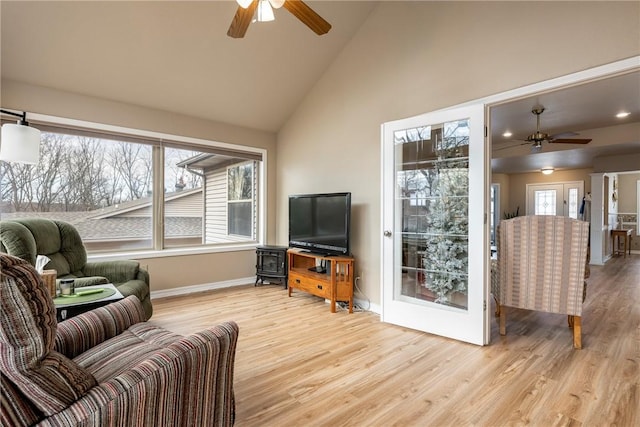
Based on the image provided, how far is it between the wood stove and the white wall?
1.70 feet

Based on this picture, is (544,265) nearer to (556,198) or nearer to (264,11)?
(264,11)

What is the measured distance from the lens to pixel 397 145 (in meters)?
3.34

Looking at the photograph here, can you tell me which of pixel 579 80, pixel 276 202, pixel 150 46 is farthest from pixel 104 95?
pixel 579 80

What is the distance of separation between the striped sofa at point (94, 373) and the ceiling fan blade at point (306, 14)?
2.12 m

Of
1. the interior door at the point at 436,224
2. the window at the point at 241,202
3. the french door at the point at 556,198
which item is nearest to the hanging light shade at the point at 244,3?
the interior door at the point at 436,224

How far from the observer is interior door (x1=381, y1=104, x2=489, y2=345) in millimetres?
2756

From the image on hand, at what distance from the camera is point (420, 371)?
2.30 metres

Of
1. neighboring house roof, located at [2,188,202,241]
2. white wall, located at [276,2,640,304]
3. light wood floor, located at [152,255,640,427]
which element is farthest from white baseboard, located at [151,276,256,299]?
white wall, located at [276,2,640,304]

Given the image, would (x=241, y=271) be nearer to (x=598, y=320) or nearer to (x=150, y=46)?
(x=150, y=46)

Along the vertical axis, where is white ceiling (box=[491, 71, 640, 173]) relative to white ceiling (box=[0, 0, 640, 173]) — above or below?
below

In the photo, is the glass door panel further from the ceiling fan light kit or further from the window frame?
the window frame

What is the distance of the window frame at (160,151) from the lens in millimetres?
3543

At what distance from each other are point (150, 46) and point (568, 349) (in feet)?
16.4

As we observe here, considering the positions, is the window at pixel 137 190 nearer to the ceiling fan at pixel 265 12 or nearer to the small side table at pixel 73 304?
the small side table at pixel 73 304
